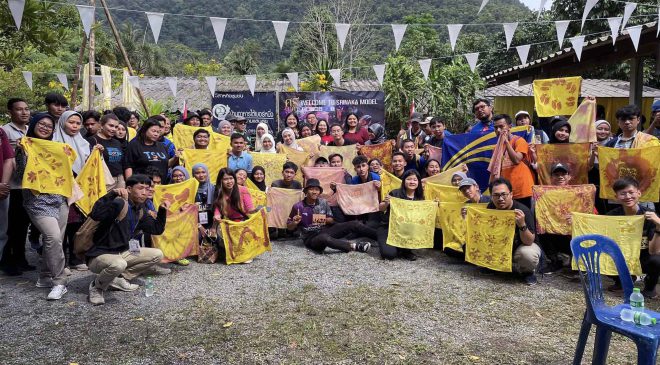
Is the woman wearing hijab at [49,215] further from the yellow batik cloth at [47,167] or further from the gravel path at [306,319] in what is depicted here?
the gravel path at [306,319]

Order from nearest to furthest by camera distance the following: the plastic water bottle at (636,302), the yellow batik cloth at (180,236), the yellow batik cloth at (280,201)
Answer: the plastic water bottle at (636,302), the yellow batik cloth at (180,236), the yellow batik cloth at (280,201)

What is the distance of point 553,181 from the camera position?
19.0 feet

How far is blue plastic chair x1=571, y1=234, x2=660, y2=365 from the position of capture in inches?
102

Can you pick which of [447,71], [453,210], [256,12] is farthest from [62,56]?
[256,12]

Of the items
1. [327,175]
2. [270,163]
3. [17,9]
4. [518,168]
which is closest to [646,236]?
[518,168]

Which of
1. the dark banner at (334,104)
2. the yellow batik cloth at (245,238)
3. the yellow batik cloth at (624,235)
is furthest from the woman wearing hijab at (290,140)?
the dark banner at (334,104)

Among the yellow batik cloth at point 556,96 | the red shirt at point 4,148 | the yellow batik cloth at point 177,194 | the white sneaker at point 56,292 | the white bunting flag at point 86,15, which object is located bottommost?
the white sneaker at point 56,292

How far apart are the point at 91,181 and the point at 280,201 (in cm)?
250

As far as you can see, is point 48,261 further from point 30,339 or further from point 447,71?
point 447,71

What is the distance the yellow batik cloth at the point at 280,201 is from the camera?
6.92 meters

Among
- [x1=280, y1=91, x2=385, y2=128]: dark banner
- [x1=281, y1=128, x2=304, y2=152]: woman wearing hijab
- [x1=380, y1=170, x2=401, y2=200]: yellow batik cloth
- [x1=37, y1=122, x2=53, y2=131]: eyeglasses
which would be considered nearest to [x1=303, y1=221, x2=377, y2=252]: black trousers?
[x1=380, y1=170, x2=401, y2=200]: yellow batik cloth

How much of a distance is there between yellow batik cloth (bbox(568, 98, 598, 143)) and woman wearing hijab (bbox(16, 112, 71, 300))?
18.4 ft

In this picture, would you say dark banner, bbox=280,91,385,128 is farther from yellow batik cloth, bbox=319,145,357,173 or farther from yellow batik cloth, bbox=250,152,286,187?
yellow batik cloth, bbox=250,152,286,187

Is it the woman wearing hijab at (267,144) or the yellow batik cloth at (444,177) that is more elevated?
the woman wearing hijab at (267,144)
